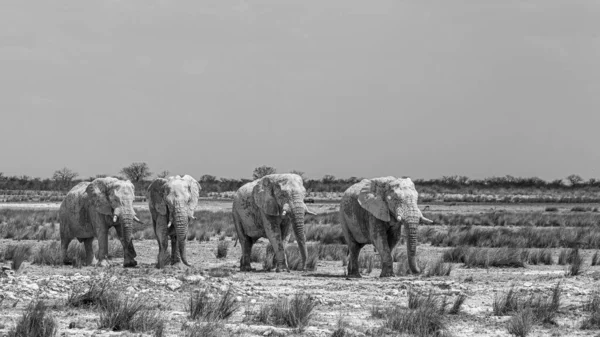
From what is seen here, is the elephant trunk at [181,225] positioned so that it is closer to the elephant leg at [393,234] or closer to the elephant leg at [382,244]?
the elephant leg at [382,244]

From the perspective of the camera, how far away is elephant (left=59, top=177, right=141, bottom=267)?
73.4 ft

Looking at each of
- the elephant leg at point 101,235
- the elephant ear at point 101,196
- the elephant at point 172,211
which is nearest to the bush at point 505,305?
the elephant at point 172,211

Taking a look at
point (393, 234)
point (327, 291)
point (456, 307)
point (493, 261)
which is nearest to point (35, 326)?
point (456, 307)

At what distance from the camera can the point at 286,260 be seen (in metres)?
22.1

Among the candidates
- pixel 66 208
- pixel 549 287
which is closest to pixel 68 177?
pixel 66 208

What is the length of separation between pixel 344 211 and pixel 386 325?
328 inches

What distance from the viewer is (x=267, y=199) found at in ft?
72.4

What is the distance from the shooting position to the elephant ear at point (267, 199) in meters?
22.0

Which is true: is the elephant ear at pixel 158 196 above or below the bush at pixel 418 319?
above

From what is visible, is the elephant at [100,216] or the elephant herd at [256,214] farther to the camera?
the elephant at [100,216]

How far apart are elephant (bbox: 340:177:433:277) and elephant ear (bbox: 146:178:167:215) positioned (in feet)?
14.3

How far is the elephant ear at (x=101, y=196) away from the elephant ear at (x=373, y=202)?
6300 millimetres

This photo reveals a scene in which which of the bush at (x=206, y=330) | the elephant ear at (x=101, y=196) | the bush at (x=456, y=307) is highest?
the elephant ear at (x=101, y=196)

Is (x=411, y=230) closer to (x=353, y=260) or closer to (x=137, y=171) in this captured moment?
(x=353, y=260)
